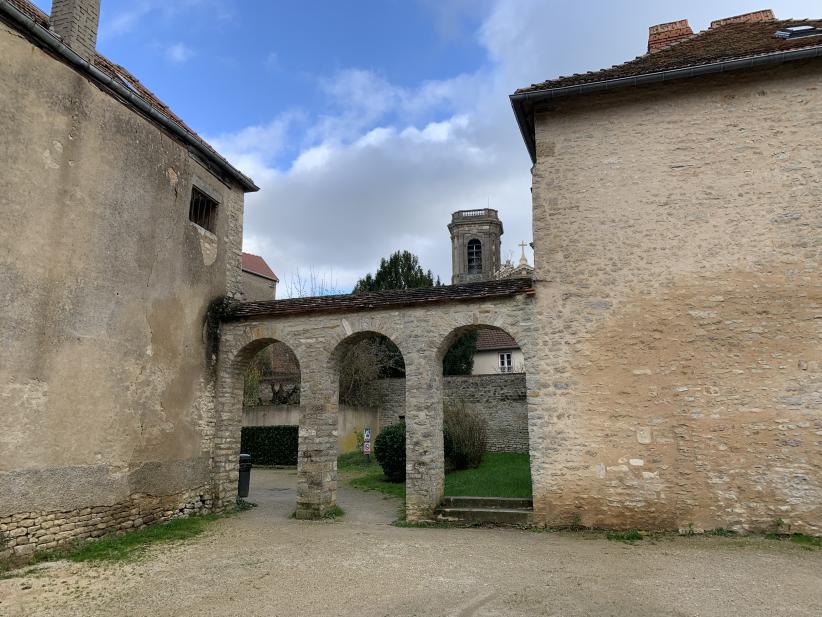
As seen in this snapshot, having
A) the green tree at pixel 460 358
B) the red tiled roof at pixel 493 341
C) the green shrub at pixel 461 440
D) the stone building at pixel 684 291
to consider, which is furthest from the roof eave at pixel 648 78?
the red tiled roof at pixel 493 341

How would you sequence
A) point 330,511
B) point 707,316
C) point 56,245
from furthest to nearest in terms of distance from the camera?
point 330,511, point 707,316, point 56,245

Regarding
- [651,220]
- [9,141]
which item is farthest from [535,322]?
[9,141]

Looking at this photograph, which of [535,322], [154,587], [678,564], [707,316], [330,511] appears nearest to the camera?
[154,587]

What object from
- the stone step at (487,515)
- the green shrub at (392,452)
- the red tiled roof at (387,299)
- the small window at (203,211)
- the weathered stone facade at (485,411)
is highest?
the small window at (203,211)

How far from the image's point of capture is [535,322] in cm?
863

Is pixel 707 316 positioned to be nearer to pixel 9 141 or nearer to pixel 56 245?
pixel 56 245

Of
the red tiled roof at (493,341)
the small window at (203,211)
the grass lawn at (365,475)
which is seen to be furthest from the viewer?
the red tiled roof at (493,341)

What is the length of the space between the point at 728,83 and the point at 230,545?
9370 mm

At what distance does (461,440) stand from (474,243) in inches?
1111

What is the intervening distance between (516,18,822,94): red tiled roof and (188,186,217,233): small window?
218 inches

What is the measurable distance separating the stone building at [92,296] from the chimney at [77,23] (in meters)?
0.02

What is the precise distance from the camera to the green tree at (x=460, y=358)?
23.4m

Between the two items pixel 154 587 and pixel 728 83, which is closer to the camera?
pixel 154 587

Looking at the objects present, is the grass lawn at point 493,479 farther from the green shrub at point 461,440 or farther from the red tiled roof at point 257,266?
the red tiled roof at point 257,266
